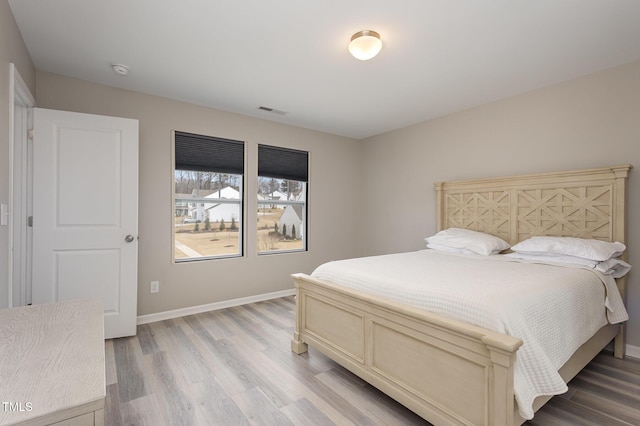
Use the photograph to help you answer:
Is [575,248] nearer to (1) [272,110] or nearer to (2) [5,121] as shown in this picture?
(1) [272,110]

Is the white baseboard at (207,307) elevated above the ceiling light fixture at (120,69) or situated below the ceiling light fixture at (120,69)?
below

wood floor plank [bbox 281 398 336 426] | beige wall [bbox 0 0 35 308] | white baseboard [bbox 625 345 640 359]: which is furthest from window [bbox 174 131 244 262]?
white baseboard [bbox 625 345 640 359]

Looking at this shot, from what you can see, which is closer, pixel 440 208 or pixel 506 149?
pixel 506 149

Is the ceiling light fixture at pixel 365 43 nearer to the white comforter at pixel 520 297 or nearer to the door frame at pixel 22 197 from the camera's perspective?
the white comforter at pixel 520 297

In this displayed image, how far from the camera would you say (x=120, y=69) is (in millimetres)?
2633

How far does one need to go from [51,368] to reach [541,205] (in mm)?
3594

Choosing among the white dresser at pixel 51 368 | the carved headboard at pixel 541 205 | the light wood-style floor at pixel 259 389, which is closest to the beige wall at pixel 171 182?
the light wood-style floor at pixel 259 389

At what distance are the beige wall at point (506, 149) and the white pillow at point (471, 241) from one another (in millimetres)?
598

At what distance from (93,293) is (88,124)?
1.50 meters

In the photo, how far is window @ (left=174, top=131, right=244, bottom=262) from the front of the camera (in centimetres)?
351

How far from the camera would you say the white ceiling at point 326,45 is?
1895 millimetres

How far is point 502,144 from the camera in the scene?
3.32m

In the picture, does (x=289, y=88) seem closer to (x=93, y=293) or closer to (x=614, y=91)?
(x=93, y=293)

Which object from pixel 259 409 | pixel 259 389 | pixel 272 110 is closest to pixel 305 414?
pixel 259 409
